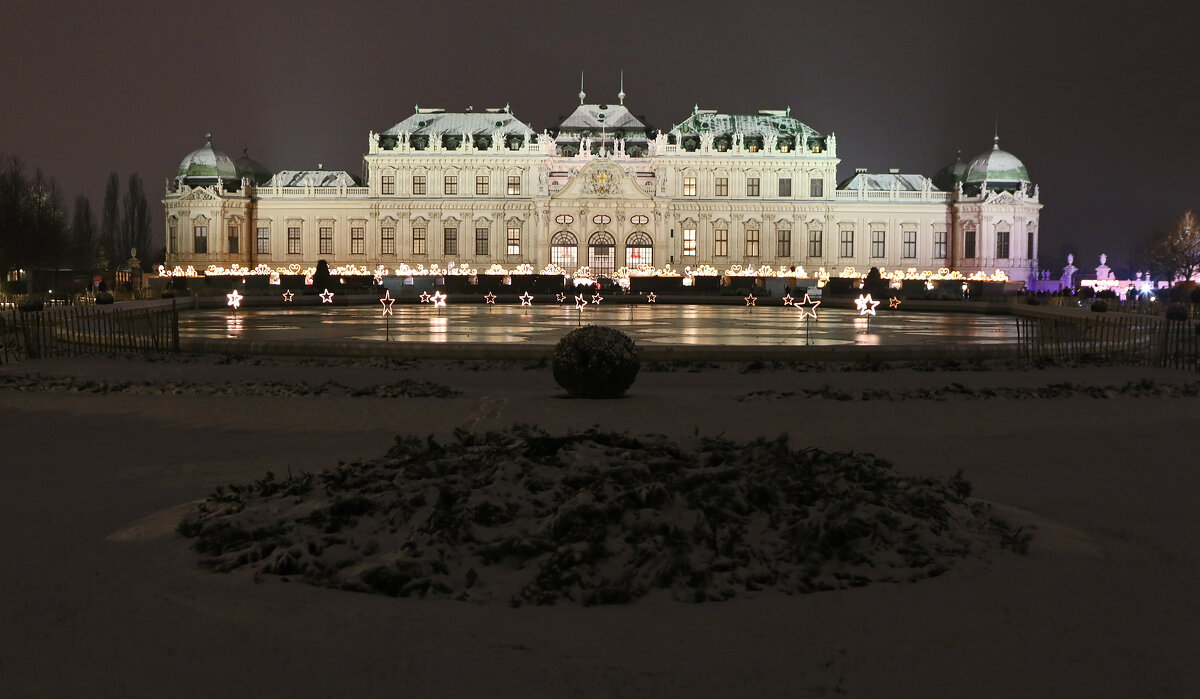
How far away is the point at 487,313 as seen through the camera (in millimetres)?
41406

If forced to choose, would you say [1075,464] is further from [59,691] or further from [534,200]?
[534,200]

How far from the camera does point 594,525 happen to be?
6.99m

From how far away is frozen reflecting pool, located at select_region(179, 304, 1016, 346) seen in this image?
90.9ft

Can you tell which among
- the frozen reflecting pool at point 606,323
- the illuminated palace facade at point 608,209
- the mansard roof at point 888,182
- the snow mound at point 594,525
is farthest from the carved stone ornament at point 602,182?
the snow mound at point 594,525

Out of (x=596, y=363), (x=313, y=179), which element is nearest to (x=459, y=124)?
(x=313, y=179)

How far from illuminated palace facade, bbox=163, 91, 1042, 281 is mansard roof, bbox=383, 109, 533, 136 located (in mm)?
144

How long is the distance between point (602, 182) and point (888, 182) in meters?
21.5

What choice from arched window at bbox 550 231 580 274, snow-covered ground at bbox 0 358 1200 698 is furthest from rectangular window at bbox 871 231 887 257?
snow-covered ground at bbox 0 358 1200 698

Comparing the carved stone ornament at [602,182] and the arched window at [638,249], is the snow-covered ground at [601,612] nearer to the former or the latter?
the carved stone ornament at [602,182]

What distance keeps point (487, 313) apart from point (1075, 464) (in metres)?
31.6

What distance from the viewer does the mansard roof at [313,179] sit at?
3324 inches

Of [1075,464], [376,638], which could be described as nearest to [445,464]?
[376,638]

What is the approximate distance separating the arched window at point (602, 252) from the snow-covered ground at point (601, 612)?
6843 cm

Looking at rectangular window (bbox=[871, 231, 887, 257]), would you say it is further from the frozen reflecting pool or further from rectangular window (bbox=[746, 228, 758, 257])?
the frozen reflecting pool
